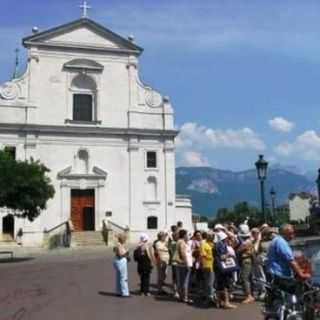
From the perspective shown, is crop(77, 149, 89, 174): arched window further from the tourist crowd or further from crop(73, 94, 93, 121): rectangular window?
the tourist crowd

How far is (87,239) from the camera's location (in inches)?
2018

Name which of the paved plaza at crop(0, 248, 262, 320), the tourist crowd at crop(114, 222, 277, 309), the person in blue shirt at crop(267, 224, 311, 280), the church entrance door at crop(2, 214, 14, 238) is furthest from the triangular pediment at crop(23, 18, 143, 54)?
the person in blue shirt at crop(267, 224, 311, 280)

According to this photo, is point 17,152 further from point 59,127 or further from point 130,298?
point 130,298

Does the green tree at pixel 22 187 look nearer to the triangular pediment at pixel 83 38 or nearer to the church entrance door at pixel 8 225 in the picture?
the church entrance door at pixel 8 225

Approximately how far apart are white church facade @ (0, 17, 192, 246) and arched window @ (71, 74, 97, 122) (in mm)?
81

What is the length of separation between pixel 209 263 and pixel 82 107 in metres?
40.9

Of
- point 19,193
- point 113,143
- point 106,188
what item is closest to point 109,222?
point 106,188

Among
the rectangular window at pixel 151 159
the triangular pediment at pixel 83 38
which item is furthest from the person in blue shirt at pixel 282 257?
the triangular pediment at pixel 83 38

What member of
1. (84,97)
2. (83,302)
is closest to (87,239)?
(84,97)

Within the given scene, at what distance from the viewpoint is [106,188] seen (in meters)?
55.2

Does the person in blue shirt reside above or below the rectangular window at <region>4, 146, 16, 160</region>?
below

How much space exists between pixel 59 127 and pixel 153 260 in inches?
1417

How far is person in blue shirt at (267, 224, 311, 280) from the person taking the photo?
37.8ft

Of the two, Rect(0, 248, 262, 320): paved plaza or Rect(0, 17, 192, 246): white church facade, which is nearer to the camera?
Rect(0, 248, 262, 320): paved plaza
